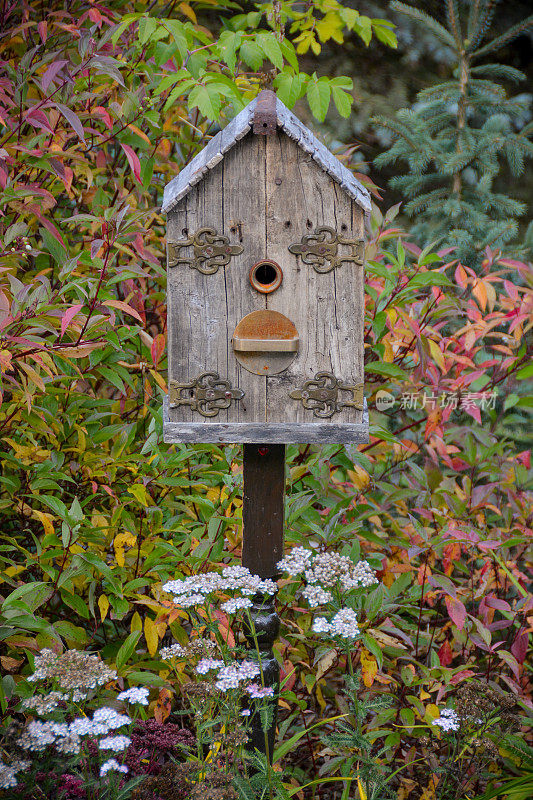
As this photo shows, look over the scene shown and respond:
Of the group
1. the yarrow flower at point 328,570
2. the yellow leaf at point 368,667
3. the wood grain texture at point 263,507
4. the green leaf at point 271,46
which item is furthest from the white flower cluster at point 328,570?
the green leaf at point 271,46

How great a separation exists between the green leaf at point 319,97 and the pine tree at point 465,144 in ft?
4.38

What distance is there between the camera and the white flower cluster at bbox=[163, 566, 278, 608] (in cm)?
161

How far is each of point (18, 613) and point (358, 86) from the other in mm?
3646

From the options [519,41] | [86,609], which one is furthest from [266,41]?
[519,41]

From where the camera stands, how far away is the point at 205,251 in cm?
173

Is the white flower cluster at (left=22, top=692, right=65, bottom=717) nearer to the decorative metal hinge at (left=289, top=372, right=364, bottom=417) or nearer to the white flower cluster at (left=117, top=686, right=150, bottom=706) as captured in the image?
the white flower cluster at (left=117, top=686, right=150, bottom=706)

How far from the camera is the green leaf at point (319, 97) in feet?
7.26

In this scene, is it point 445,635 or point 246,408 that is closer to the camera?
point 246,408

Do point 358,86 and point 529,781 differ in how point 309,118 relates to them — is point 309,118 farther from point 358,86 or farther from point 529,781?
point 529,781

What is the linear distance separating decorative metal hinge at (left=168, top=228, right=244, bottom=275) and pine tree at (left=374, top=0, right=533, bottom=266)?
1.95 metres

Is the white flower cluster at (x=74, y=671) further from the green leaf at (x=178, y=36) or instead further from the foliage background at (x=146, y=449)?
the green leaf at (x=178, y=36)

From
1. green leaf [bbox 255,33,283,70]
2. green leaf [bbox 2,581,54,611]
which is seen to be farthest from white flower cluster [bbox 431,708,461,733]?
green leaf [bbox 255,33,283,70]

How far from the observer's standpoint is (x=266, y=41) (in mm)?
2219

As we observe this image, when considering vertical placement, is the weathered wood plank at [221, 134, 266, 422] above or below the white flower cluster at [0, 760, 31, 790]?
above
